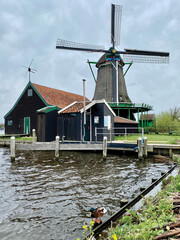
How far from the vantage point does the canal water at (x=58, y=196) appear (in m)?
4.48

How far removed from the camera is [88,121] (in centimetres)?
1805

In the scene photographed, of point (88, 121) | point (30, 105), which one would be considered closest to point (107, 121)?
point (88, 121)

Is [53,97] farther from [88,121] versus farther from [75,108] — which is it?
[88,121]

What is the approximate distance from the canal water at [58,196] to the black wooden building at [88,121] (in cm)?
685

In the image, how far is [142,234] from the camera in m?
2.83

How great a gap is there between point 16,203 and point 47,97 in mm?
21094

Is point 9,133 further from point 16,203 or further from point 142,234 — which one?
point 142,234

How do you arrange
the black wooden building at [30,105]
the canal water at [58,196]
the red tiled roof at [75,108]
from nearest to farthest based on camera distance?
the canal water at [58,196] < the red tiled roof at [75,108] < the black wooden building at [30,105]

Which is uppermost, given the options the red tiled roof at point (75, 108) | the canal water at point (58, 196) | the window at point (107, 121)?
the red tiled roof at point (75, 108)

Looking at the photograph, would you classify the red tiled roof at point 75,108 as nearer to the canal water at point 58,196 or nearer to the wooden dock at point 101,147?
the wooden dock at point 101,147

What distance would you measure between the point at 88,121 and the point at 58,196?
1187cm

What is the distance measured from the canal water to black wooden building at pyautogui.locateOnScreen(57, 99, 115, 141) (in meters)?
6.85

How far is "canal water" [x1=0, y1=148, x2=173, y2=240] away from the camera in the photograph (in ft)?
14.7

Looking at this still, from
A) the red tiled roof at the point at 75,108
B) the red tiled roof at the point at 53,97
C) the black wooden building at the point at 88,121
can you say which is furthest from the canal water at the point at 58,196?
the red tiled roof at the point at 53,97
